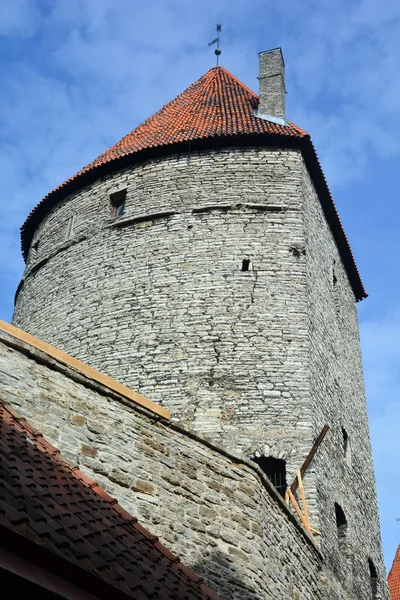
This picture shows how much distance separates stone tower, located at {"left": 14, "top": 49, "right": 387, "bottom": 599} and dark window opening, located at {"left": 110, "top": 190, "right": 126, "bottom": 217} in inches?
1.1

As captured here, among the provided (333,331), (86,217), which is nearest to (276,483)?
(333,331)

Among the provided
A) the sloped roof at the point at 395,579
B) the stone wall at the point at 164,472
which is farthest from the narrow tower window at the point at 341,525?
the sloped roof at the point at 395,579

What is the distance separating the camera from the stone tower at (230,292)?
10562 mm

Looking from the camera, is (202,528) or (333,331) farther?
(333,331)

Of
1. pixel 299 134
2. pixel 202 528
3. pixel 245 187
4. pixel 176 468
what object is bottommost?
pixel 202 528

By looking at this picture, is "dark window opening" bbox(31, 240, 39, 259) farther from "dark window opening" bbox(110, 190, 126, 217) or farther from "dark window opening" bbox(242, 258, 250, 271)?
"dark window opening" bbox(242, 258, 250, 271)

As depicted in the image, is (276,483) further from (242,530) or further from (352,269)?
(352,269)

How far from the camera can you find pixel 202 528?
5.99m

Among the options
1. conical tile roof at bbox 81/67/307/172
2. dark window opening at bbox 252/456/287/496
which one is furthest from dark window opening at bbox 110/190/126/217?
dark window opening at bbox 252/456/287/496

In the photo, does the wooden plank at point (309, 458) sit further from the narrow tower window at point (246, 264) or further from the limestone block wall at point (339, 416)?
the narrow tower window at point (246, 264)

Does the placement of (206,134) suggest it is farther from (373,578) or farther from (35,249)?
(373,578)

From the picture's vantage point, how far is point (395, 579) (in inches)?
701

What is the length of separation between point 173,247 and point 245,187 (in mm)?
1609

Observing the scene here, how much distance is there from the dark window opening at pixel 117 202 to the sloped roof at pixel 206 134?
61 cm
